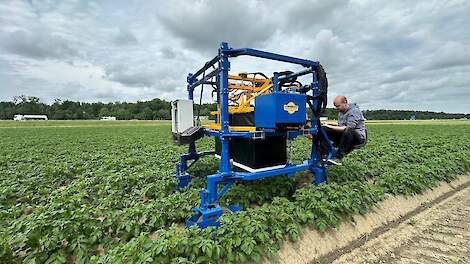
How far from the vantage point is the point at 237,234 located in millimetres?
3428

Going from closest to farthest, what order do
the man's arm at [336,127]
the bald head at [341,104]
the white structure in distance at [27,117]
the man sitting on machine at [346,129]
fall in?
1. the man sitting on machine at [346,129]
2. the man's arm at [336,127]
3. the bald head at [341,104]
4. the white structure in distance at [27,117]

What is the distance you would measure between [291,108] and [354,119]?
7.09 ft

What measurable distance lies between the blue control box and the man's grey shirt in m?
1.73

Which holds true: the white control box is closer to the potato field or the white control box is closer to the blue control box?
the potato field

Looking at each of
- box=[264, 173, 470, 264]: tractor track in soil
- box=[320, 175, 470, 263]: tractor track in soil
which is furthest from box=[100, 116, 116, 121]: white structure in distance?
box=[320, 175, 470, 263]: tractor track in soil

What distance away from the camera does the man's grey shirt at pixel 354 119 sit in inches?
215

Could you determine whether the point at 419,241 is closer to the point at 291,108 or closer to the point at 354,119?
the point at 354,119

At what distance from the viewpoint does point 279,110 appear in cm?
403

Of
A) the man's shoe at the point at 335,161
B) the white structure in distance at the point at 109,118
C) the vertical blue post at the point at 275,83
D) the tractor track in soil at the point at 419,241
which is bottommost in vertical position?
the tractor track in soil at the point at 419,241

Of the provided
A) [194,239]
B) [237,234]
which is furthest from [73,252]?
[237,234]

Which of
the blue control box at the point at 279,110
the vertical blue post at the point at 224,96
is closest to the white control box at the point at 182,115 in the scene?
the vertical blue post at the point at 224,96

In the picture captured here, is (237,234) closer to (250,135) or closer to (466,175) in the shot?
(250,135)

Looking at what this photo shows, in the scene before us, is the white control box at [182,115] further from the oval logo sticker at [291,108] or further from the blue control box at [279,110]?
the oval logo sticker at [291,108]

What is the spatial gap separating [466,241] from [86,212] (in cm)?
636
